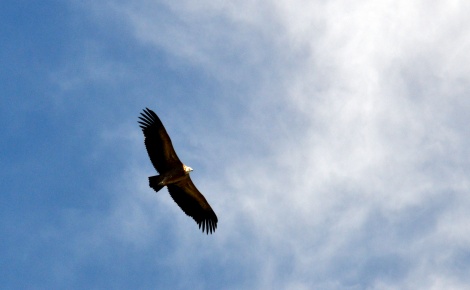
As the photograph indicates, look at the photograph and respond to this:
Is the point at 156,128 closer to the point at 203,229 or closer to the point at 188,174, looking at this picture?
the point at 188,174

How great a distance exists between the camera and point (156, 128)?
41344 millimetres

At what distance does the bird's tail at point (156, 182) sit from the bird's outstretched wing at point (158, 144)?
17.6 inches

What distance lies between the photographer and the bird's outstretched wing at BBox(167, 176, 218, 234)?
141 feet

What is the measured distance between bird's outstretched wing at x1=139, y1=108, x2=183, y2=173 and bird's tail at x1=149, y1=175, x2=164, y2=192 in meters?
0.45

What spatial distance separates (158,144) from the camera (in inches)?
1635

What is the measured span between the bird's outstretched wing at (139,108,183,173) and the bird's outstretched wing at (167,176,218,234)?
145 centimetres

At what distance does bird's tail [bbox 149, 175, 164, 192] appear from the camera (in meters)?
41.4

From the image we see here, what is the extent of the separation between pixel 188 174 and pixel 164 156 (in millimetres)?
1532

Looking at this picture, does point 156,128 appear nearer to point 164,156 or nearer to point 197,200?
point 164,156

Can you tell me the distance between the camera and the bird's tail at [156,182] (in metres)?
41.4

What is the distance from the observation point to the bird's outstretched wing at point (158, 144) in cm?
4128

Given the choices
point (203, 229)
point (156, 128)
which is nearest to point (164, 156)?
point (156, 128)

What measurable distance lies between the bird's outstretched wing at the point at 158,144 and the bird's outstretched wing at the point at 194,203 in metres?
1.45

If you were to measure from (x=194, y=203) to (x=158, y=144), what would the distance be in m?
3.97
